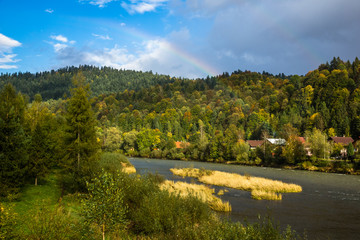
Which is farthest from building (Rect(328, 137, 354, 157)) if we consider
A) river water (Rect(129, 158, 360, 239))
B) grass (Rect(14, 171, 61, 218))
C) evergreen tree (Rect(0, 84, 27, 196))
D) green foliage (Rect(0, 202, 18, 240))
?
green foliage (Rect(0, 202, 18, 240))

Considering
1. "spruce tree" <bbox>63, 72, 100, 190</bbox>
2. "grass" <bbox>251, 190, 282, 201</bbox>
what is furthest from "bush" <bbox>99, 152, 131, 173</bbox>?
"grass" <bbox>251, 190, 282, 201</bbox>

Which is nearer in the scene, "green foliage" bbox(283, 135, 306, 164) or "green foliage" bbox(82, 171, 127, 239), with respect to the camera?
"green foliage" bbox(82, 171, 127, 239)

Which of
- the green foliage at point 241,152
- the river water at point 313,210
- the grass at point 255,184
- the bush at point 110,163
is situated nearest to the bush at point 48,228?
the river water at point 313,210

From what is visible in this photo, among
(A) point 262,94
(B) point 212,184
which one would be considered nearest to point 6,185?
(B) point 212,184

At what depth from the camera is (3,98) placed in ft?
115

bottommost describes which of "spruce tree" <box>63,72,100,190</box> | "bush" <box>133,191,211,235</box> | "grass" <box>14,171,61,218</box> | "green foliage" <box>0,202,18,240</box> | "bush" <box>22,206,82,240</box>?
"grass" <box>14,171,61,218</box>

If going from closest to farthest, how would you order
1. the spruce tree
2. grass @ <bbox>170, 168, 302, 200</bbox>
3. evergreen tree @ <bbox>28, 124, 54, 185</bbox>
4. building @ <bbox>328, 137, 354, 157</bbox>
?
evergreen tree @ <bbox>28, 124, 54, 185</bbox> → the spruce tree → grass @ <bbox>170, 168, 302, 200</bbox> → building @ <bbox>328, 137, 354, 157</bbox>

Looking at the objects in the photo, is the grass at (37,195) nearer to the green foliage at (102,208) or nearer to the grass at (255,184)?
the green foliage at (102,208)

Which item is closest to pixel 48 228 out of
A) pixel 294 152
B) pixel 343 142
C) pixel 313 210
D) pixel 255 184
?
pixel 313 210

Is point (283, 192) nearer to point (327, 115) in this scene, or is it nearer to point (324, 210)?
point (324, 210)

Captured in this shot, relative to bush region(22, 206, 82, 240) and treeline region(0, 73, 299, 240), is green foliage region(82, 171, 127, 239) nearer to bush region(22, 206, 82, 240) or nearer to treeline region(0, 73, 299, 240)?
treeline region(0, 73, 299, 240)

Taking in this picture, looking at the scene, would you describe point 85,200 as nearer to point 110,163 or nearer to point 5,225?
point 5,225

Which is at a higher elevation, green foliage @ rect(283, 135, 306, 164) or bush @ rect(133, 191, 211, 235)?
green foliage @ rect(283, 135, 306, 164)

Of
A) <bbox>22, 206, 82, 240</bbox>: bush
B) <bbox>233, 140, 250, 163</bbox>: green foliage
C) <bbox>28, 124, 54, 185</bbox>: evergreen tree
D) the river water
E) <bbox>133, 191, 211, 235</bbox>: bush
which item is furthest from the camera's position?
<bbox>233, 140, 250, 163</bbox>: green foliage
